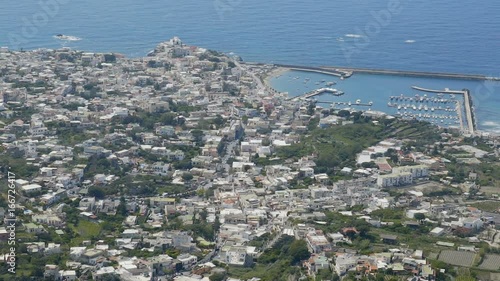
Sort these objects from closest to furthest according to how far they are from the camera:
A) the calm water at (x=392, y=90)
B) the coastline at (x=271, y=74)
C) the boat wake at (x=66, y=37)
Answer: the calm water at (x=392, y=90), the coastline at (x=271, y=74), the boat wake at (x=66, y=37)

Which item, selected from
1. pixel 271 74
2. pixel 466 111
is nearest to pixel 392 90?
pixel 466 111

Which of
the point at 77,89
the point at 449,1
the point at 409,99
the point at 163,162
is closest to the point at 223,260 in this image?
the point at 163,162

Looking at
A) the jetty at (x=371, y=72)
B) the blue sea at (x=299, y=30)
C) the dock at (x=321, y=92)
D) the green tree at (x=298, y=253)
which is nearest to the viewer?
the green tree at (x=298, y=253)

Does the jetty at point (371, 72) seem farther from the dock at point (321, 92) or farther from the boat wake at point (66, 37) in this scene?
the boat wake at point (66, 37)

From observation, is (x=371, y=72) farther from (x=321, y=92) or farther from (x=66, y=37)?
(x=66, y=37)

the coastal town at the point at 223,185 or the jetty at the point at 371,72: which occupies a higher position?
the jetty at the point at 371,72

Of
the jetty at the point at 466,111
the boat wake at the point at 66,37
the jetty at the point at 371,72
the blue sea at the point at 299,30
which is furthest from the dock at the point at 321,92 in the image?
the boat wake at the point at 66,37

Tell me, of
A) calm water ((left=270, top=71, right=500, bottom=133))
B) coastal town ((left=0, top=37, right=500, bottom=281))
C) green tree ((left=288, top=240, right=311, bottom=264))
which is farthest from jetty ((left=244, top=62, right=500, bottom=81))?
green tree ((left=288, top=240, right=311, bottom=264))
